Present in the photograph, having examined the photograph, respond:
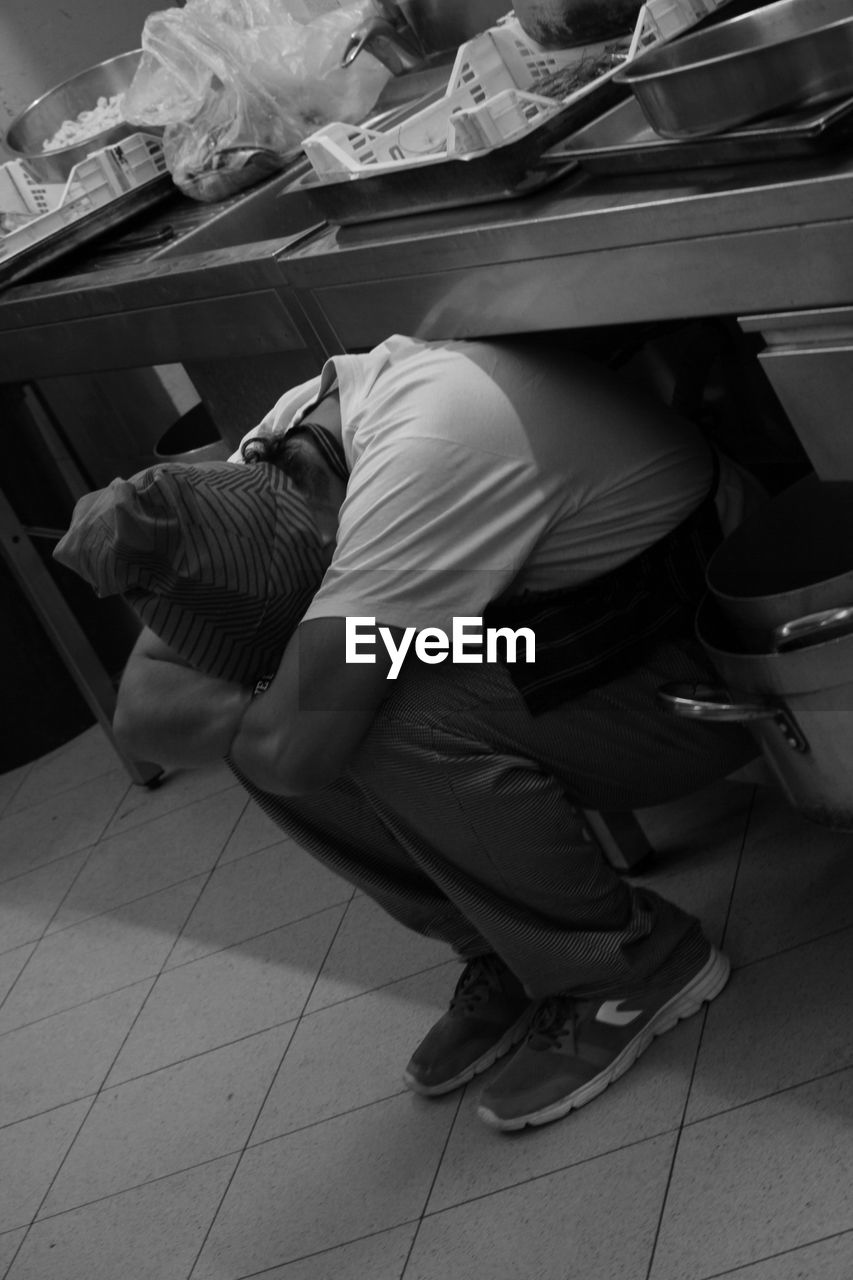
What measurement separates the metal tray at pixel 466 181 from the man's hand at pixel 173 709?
598mm

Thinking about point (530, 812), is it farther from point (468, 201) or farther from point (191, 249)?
point (191, 249)

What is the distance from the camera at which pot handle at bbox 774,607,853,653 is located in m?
1.41

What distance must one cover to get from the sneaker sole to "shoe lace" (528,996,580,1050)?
76mm

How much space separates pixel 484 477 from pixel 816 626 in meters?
0.38

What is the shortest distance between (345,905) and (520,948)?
0.68 m

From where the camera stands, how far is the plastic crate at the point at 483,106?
1.51 meters

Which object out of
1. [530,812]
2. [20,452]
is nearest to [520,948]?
[530,812]

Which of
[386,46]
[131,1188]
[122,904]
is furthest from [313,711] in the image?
[386,46]

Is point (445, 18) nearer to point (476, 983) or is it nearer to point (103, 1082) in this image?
point (476, 983)

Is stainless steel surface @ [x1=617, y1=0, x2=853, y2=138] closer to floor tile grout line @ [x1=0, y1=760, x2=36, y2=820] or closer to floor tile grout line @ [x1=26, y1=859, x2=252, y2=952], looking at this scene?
floor tile grout line @ [x1=26, y1=859, x2=252, y2=952]

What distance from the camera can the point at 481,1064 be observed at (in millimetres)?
1846

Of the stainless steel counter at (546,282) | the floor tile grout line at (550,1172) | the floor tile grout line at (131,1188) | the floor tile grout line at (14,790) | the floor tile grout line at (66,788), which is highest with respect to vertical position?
the stainless steel counter at (546,282)

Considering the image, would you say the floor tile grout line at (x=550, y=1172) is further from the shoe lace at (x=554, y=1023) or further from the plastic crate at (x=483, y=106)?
the plastic crate at (x=483, y=106)

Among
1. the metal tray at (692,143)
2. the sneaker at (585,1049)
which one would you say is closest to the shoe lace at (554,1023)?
the sneaker at (585,1049)
